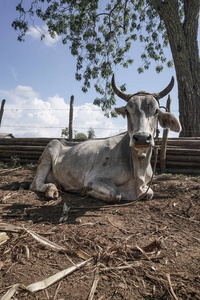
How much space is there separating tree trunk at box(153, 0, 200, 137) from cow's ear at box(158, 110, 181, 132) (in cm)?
393

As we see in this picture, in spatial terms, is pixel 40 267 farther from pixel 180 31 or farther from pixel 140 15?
pixel 140 15

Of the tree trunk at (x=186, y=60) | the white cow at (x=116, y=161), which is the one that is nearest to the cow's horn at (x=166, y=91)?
the white cow at (x=116, y=161)

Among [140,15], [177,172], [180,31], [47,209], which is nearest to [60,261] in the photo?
[47,209]

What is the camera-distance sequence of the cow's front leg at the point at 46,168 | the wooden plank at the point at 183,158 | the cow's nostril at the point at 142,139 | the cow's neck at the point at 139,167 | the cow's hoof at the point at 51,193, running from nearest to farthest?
the cow's nostril at the point at 142,139, the cow's neck at the point at 139,167, the cow's hoof at the point at 51,193, the cow's front leg at the point at 46,168, the wooden plank at the point at 183,158

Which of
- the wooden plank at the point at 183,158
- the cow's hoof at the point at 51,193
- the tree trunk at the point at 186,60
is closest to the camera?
the cow's hoof at the point at 51,193

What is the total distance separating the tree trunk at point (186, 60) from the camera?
7355mm

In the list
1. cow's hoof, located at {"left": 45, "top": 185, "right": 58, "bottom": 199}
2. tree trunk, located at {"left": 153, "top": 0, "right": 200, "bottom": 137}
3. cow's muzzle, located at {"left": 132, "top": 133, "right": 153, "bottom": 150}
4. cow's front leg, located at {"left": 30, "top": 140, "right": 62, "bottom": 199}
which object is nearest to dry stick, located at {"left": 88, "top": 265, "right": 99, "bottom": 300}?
cow's muzzle, located at {"left": 132, "top": 133, "right": 153, "bottom": 150}

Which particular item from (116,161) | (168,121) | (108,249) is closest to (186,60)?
(168,121)

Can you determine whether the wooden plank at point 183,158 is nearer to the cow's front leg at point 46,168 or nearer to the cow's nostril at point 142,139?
the cow's front leg at point 46,168

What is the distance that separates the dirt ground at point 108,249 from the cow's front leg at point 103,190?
139 millimetres

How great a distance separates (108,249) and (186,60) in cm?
719

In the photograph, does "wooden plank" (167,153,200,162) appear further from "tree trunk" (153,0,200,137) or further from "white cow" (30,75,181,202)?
"white cow" (30,75,181,202)

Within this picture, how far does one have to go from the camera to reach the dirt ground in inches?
58.2

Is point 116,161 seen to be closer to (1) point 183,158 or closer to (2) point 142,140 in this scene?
(2) point 142,140
